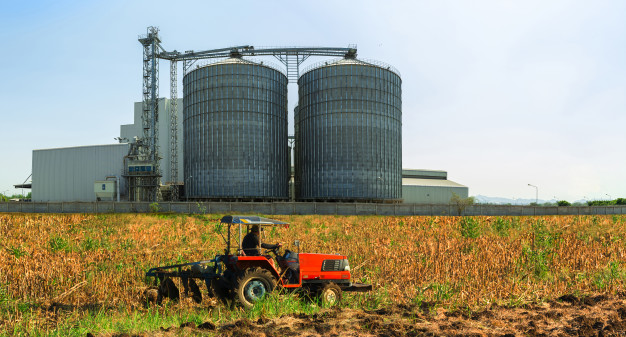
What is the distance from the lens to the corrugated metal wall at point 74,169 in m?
60.4

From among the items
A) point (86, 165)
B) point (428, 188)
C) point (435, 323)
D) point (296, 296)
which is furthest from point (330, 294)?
point (428, 188)

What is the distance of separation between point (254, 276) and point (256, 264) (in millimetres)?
485

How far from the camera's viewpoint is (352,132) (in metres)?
57.8

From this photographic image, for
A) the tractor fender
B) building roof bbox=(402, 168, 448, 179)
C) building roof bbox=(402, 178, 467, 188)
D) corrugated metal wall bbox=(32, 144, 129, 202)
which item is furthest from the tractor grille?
building roof bbox=(402, 168, 448, 179)

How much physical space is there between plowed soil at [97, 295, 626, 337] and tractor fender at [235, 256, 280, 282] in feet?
4.20

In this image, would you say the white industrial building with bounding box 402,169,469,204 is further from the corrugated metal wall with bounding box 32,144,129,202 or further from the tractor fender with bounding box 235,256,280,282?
the tractor fender with bounding box 235,256,280,282

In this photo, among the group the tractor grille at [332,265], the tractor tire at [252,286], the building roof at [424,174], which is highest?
the building roof at [424,174]

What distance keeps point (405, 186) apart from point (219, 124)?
1612 inches

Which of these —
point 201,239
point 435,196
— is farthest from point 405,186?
point 201,239

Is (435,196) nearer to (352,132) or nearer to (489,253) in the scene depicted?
(352,132)

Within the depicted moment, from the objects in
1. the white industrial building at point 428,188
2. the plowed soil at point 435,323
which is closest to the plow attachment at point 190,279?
the plowed soil at point 435,323

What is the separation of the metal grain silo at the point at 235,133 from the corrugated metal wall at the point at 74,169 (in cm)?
1081

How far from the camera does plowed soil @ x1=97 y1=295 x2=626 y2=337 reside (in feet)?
24.6

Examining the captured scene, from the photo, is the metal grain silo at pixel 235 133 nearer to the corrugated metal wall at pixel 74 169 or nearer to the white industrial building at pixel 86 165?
the white industrial building at pixel 86 165
